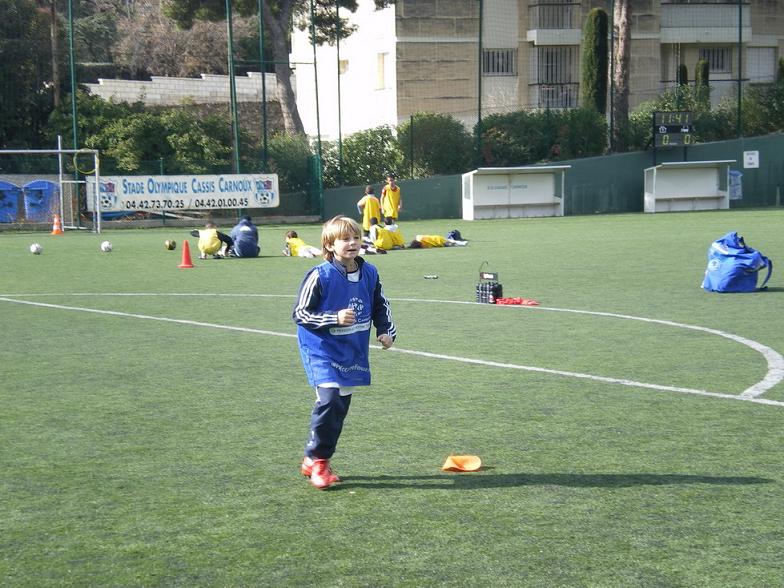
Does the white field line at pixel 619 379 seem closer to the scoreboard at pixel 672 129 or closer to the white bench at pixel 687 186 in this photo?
the white bench at pixel 687 186

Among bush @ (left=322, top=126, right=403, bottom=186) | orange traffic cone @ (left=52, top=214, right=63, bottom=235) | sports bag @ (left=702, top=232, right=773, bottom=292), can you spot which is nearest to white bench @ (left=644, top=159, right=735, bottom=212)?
bush @ (left=322, top=126, right=403, bottom=186)

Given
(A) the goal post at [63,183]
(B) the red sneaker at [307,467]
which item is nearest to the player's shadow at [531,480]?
(B) the red sneaker at [307,467]

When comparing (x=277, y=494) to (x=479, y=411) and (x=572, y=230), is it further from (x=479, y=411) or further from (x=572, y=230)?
(x=572, y=230)

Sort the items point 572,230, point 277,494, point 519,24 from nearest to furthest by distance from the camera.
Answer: point 277,494 → point 572,230 → point 519,24

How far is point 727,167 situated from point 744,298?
92.8 feet

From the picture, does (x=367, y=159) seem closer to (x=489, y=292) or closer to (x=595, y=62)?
(x=595, y=62)

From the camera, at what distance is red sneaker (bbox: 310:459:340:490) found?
6051 mm

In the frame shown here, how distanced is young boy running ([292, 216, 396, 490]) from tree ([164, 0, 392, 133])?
40.5 meters

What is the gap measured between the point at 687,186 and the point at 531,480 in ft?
120

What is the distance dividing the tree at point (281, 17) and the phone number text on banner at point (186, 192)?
35.4ft

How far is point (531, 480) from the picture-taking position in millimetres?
6199

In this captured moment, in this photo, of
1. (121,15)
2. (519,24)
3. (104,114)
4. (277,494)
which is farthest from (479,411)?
(121,15)

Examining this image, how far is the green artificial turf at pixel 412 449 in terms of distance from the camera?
193 inches

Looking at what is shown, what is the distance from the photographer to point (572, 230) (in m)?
31.3
